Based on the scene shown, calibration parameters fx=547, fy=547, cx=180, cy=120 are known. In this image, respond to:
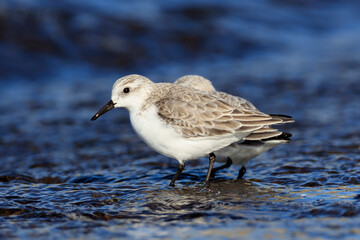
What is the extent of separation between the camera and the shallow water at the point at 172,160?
17.7 ft

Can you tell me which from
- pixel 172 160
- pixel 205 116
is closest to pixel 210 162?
pixel 205 116

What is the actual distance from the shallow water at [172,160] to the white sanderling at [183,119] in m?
0.59

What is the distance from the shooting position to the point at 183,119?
624 cm

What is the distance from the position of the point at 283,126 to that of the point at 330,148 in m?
1.81

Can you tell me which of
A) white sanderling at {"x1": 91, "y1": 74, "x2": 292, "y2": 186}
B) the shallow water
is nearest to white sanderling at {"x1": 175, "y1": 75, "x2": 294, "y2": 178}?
white sanderling at {"x1": 91, "y1": 74, "x2": 292, "y2": 186}

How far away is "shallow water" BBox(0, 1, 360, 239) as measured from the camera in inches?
213

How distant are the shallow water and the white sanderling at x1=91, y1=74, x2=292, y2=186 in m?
0.59

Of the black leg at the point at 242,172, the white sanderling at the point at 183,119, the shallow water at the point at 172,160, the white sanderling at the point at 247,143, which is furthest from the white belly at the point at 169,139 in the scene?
the black leg at the point at 242,172

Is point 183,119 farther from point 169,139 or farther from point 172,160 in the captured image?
point 172,160

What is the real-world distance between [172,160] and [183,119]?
2.17 m

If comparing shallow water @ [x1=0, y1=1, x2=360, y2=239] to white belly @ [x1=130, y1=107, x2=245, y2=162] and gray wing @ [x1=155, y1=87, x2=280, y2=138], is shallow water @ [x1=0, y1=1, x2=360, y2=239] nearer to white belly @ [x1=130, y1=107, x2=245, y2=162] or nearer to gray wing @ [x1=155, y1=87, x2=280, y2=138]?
white belly @ [x1=130, y1=107, x2=245, y2=162]

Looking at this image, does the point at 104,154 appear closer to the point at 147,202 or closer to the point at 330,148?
the point at 147,202

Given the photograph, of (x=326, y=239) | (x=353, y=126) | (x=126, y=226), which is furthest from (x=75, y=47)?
(x=326, y=239)

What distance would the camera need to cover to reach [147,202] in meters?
5.95
